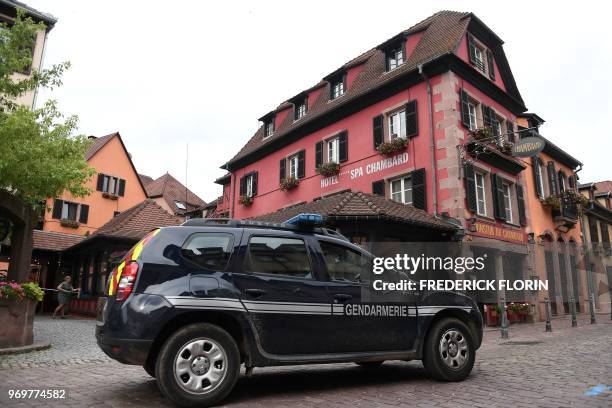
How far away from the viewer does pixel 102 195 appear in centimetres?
3300

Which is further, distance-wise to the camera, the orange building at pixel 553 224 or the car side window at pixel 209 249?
the orange building at pixel 553 224

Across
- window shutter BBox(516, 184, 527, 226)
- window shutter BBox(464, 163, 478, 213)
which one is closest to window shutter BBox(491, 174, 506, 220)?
window shutter BBox(516, 184, 527, 226)

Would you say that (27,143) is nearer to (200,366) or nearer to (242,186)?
(200,366)

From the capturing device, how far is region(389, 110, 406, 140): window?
18.5 metres

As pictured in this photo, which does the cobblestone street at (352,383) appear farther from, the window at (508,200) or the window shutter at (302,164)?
the window shutter at (302,164)

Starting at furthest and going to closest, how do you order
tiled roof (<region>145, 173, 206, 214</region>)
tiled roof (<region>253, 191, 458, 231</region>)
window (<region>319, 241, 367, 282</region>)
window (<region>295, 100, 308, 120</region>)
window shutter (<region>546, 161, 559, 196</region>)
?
tiled roof (<region>145, 173, 206, 214</region>), window (<region>295, 100, 308, 120</region>), window shutter (<region>546, 161, 559, 196</region>), tiled roof (<region>253, 191, 458, 231</region>), window (<region>319, 241, 367, 282</region>)

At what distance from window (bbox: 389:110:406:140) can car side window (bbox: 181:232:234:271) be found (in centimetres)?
1432

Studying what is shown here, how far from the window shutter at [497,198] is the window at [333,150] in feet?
21.4

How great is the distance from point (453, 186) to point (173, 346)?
13597 mm

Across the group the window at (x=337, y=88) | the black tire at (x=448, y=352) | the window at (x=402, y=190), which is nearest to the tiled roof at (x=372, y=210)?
the window at (x=402, y=190)

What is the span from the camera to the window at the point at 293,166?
77.3ft

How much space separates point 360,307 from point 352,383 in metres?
1.07

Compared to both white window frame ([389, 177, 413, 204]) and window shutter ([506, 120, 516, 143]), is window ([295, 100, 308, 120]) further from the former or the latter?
window shutter ([506, 120, 516, 143])

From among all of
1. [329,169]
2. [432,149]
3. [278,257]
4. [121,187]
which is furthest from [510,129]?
[121,187]
